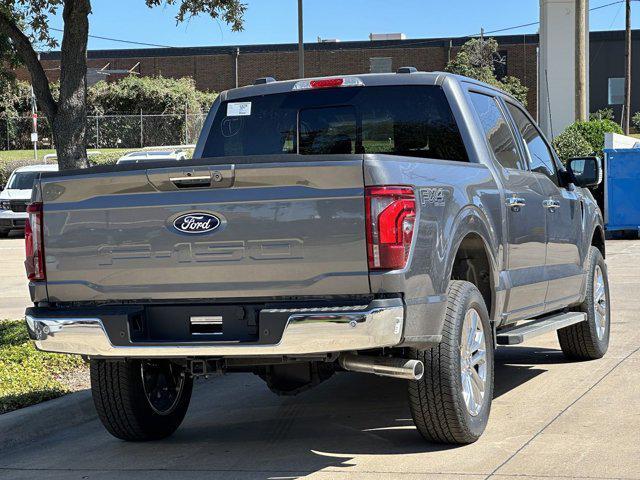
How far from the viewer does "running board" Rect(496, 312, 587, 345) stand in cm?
693

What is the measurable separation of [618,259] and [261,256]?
14.9 m

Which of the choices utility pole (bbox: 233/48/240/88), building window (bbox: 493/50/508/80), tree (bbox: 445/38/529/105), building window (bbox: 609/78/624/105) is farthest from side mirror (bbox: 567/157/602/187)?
building window (bbox: 609/78/624/105)

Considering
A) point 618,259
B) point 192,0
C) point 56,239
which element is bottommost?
point 618,259

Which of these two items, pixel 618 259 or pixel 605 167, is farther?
pixel 605 167

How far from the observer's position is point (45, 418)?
732cm

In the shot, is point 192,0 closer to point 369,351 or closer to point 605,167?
point 369,351

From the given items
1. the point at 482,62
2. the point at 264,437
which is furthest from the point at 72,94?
the point at 482,62

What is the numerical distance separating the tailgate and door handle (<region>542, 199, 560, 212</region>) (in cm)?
287

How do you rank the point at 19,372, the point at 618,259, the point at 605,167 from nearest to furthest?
1. the point at 19,372
2. the point at 618,259
3. the point at 605,167

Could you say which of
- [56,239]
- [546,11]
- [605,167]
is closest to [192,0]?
[56,239]

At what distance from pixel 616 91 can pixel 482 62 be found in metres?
11.2

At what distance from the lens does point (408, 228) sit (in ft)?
18.0

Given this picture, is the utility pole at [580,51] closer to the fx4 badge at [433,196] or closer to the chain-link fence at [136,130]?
the chain-link fence at [136,130]

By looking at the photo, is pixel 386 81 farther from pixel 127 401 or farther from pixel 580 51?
pixel 580 51
